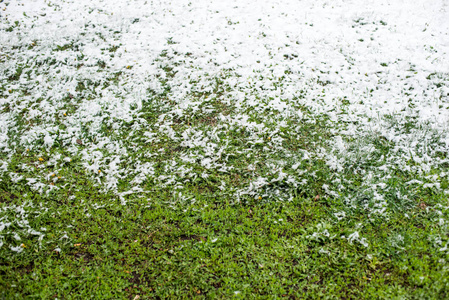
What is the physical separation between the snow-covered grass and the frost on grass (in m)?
0.03

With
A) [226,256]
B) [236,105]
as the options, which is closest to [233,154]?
[236,105]

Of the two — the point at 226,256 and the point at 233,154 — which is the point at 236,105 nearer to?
the point at 233,154

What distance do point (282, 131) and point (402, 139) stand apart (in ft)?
6.20

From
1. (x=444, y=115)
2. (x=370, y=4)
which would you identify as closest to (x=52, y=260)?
(x=444, y=115)

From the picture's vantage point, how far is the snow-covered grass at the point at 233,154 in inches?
127

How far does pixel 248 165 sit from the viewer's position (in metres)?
4.36

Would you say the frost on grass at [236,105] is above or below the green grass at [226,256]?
above

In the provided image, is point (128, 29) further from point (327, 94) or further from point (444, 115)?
point (444, 115)

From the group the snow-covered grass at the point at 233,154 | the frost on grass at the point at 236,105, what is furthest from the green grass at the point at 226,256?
the frost on grass at the point at 236,105

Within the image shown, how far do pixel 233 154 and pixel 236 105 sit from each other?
4.14 feet

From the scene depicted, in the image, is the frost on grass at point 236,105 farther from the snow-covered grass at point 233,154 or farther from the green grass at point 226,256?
the green grass at point 226,256

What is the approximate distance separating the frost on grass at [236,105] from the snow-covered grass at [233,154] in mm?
34

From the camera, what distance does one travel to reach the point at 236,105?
534 cm

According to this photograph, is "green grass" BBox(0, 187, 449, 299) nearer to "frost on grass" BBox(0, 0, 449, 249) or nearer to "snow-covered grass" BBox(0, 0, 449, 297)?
"snow-covered grass" BBox(0, 0, 449, 297)
